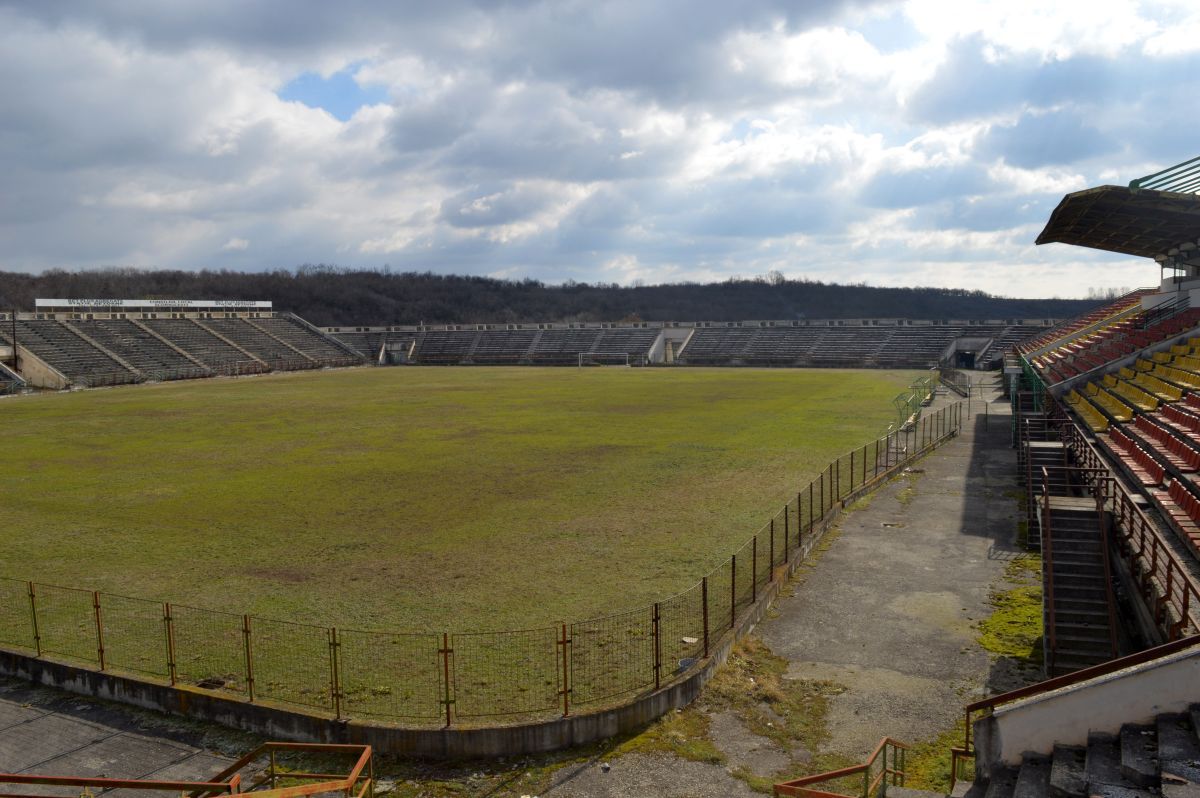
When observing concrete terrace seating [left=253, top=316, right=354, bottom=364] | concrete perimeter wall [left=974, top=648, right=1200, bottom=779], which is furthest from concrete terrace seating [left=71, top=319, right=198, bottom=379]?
concrete perimeter wall [left=974, top=648, right=1200, bottom=779]

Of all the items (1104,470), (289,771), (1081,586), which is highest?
(1104,470)

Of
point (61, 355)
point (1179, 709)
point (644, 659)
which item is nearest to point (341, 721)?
point (644, 659)

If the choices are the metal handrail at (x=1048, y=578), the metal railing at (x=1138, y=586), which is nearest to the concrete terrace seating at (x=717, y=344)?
the metal railing at (x=1138, y=586)

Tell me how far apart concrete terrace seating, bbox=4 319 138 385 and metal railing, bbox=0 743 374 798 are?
6874 cm

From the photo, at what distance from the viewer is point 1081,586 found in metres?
13.6

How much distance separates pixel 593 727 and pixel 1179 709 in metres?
6.51

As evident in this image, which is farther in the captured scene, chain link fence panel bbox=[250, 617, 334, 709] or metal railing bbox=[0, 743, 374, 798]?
chain link fence panel bbox=[250, 617, 334, 709]

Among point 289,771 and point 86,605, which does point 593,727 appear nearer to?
point 289,771

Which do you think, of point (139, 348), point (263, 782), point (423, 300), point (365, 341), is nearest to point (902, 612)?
point (263, 782)

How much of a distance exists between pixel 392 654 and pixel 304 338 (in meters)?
94.5

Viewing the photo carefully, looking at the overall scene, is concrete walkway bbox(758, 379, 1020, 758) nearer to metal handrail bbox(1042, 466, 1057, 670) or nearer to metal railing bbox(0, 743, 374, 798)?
metal handrail bbox(1042, 466, 1057, 670)

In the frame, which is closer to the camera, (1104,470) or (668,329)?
(1104,470)

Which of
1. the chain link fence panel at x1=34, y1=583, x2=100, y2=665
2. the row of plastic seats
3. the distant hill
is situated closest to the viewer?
the chain link fence panel at x1=34, y1=583, x2=100, y2=665

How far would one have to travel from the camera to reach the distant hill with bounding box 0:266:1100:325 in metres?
145
